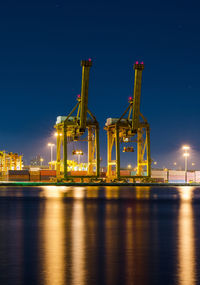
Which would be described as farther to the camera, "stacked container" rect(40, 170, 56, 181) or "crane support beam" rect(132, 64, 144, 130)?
"stacked container" rect(40, 170, 56, 181)

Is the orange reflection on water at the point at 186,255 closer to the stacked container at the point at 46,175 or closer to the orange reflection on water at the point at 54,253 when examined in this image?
the orange reflection on water at the point at 54,253

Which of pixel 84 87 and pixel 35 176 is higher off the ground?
pixel 84 87

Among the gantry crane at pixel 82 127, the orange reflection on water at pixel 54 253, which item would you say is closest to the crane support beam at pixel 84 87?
the gantry crane at pixel 82 127

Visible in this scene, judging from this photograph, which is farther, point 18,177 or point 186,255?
point 18,177

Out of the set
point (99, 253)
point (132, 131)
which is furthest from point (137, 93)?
point (99, 253)

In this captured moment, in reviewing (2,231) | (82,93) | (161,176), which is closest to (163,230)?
(2,231)

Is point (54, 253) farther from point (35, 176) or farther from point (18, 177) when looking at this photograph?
point (18, 177)

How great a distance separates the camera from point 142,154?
249ft

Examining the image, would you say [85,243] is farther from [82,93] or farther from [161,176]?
[161,176]

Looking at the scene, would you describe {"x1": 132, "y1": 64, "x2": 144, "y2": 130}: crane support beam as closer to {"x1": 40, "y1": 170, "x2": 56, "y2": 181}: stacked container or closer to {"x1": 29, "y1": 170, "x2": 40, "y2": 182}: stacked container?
{"x1": 40, "y1": 170, "x2": 56, "y2": 181}: stacked container

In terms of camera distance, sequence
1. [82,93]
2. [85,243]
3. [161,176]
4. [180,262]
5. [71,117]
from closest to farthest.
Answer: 1. [180,262]
2. [85,243]
3. [82,93]
4. [71,117]
5. [161,176]

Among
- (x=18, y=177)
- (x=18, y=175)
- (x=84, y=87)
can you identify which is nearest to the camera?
(x=84, y=87)

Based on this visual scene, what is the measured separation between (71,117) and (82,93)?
19.5 ft

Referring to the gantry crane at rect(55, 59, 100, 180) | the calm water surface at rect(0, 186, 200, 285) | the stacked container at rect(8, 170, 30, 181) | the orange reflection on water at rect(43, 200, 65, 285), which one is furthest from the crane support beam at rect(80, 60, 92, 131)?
the orange reflection on water at rect(43, 200, 65, 285)
